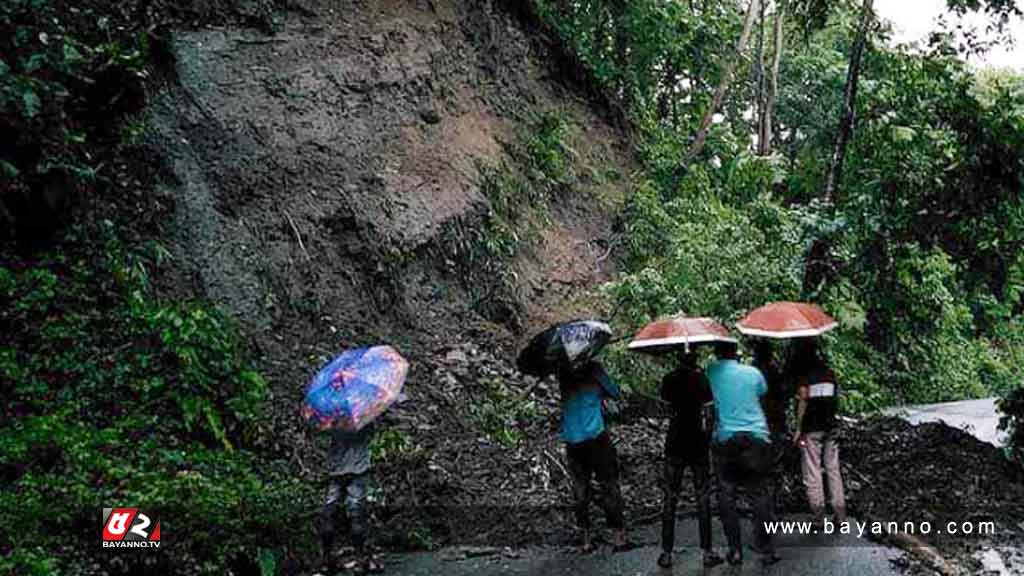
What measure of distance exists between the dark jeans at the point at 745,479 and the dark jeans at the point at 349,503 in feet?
9.54

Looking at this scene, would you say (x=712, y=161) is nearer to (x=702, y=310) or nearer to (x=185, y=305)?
(x=702, y=310)

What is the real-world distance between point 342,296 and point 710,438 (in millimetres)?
6920

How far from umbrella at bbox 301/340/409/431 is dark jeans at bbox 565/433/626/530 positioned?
1.69m

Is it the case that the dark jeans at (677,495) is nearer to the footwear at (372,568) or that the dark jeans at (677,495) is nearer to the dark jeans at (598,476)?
the dark jeans at (598,476)

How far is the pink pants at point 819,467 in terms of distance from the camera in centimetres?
729

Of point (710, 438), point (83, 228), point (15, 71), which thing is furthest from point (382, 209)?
point (710, 438)

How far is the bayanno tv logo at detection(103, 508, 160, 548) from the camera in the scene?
6484 millimetres

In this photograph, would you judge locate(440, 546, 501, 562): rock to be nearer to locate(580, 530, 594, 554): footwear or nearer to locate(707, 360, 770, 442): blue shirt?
locate(580, 530, 594, 554): footwear

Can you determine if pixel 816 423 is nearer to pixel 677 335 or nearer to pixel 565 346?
pixel 677 335

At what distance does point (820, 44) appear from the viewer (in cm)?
2898

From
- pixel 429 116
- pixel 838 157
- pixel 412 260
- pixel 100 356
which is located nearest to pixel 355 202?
pixel 412 260

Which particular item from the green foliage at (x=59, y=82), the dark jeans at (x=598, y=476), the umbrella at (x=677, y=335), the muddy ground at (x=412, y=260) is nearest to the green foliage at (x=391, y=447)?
the muddy ground at (x=412, y=260)

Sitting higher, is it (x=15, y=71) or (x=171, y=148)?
(x=15, y=71)

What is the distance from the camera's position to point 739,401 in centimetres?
638
